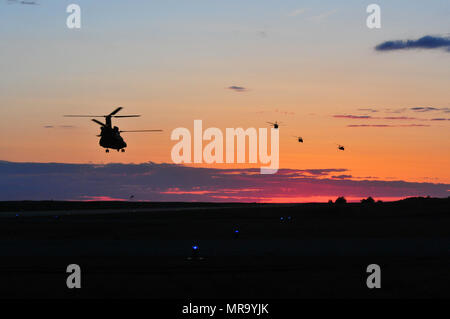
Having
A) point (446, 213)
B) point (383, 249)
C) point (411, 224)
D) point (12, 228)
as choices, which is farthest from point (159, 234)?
point (446, 213)

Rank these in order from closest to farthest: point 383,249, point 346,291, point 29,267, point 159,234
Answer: point 346,291 < point 29,267 < point 383,249 < point 159,234

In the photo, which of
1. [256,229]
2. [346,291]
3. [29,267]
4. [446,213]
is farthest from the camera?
[446,213]

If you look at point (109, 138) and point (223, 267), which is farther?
point (109, 138)

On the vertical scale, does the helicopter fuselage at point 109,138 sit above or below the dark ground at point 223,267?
above

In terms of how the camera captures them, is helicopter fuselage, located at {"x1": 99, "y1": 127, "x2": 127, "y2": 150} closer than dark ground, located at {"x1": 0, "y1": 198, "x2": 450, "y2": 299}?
No

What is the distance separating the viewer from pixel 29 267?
1202 inches

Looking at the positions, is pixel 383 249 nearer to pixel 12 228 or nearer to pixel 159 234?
pixel 159 234

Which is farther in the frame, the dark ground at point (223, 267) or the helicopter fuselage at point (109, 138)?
the helicopter fuselage at point (109, 138)

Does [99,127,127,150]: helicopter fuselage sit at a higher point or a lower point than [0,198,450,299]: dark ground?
higher

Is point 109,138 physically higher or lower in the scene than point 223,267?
higher
